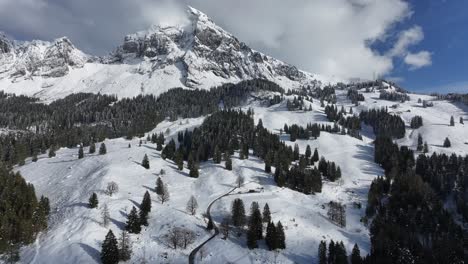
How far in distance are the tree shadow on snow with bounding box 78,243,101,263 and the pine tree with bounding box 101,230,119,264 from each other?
1.76 meters

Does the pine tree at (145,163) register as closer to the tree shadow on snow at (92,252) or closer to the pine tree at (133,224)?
the pine tree at (133,224)

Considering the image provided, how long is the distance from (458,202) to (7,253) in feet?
482

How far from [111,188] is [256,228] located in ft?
172

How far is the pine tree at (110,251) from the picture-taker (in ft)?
290

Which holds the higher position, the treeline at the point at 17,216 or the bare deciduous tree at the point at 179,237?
the treeline at the point at 17,216

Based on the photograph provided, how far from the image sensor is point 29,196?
110 meters

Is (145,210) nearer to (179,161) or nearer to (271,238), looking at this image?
(271,238)

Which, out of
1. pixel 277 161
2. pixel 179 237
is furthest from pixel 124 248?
pixel 277 161

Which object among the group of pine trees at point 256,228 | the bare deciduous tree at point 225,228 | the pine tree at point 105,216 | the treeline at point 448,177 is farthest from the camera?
the treeline at point 448,177

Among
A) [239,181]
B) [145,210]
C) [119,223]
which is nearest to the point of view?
[119,223]

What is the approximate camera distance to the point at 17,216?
10112 cm

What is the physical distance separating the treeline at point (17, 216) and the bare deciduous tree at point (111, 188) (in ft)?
61.1

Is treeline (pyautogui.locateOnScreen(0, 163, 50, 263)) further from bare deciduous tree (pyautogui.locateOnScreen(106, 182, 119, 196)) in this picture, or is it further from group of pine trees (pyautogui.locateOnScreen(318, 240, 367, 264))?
group of pine trees (pyautogui.locateOnScreen(318, 240, 367, 264))

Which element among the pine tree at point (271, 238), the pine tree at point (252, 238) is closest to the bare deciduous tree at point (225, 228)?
the pine tree at point (252, 238)
